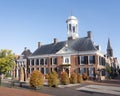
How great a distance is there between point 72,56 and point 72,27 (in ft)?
28.9

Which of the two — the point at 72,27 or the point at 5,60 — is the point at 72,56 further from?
the point at 5,60

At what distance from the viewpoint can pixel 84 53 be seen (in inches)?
1893

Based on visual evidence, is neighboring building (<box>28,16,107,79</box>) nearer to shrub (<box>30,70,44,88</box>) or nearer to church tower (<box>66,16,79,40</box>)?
church tower (<box>66,16,79,40</box>)

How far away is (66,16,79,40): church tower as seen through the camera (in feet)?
180

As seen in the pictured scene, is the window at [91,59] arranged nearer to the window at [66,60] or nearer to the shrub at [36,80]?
the window at [66,60]

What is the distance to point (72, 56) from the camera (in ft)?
165

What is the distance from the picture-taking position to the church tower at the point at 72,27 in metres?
55.0

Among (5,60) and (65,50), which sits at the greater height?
(65,50)

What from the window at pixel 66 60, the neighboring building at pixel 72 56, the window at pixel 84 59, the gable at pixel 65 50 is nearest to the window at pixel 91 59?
the neighboring building at pixel 72 56

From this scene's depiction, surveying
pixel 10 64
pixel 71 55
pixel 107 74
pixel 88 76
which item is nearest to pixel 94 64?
pixel 88 76

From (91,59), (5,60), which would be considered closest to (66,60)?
(91,59)

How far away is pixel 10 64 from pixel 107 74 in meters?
26.1

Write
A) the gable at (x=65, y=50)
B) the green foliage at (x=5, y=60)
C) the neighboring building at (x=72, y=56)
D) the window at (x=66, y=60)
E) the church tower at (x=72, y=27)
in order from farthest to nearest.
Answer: the church tower at (x=72, y=27) → the window at (x=66, y=60) → the gable at (x=65, y=50) → the neighboring building at (x=72, y=56) → the green foliage at (x=5, y=60)

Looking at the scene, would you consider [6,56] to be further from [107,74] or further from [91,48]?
[107,74]
